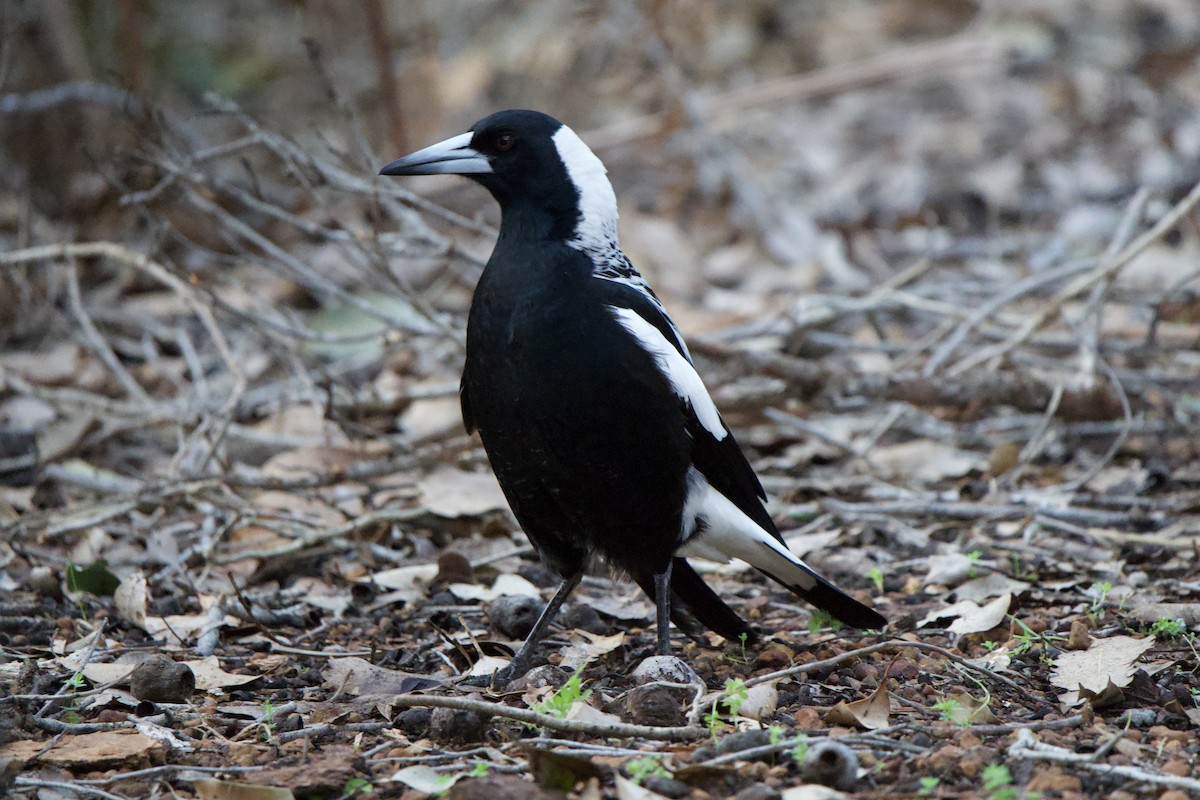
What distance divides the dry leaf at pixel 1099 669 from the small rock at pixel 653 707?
813 mm

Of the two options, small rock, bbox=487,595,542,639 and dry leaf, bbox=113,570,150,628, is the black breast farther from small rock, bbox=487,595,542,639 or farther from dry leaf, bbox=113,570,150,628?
dry leaf, bbox=113,570,150,628

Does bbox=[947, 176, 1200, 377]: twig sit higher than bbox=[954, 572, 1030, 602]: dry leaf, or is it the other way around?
bbox=[947, 176, 1200, 377]: twig

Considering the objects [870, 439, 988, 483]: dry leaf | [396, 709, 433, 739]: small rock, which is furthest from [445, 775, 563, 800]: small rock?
[870, 439, 988, 483]: dry leaf

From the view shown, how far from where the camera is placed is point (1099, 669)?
2.68 metres

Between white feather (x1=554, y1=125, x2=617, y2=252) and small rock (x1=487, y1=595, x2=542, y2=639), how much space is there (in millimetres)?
933

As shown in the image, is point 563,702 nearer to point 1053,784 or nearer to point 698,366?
point 1053,784

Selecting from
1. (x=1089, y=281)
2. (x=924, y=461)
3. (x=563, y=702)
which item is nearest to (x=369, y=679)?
(x=563, y=702)

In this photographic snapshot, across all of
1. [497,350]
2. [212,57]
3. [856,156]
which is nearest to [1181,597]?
[497,350]

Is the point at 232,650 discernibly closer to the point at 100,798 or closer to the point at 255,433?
the point at 100,798

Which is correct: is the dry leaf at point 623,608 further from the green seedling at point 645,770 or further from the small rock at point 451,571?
the green seedling at point 645,770

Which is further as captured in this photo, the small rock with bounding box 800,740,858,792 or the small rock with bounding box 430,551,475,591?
the small rock with bounding box 430,551,475,591

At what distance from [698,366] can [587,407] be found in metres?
1.53

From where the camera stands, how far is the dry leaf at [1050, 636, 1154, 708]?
2559mm

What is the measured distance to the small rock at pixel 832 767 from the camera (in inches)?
84.4
